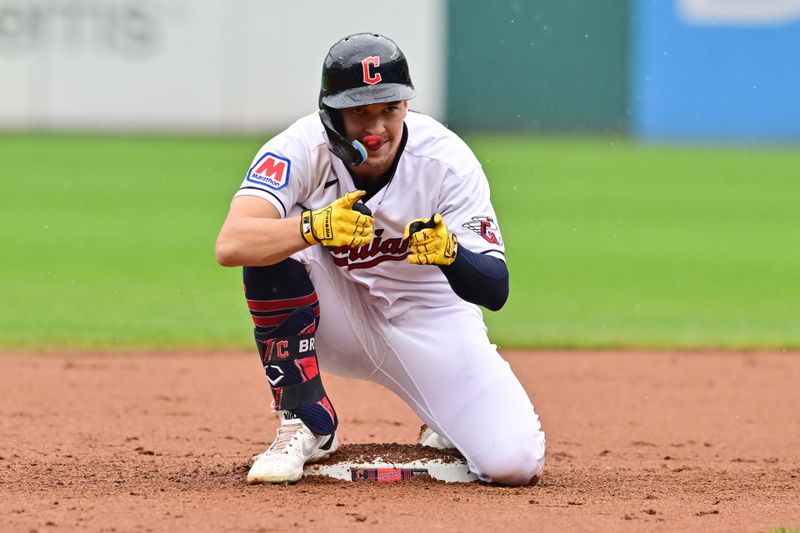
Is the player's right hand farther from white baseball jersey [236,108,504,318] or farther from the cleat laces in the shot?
the cleat laces

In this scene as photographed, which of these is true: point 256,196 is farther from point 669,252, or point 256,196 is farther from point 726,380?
point 669,252

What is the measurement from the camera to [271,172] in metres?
4.05

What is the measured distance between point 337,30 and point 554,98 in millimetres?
3986

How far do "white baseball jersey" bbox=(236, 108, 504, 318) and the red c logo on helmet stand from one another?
0.31 m

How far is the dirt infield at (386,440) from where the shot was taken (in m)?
3.60

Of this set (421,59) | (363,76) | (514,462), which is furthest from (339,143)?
(421,59)

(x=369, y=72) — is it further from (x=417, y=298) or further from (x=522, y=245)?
(x=522, y=245)

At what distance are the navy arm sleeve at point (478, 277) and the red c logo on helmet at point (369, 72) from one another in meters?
0.59

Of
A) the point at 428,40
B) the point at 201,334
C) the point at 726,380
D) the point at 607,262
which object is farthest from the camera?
the point at 428,40

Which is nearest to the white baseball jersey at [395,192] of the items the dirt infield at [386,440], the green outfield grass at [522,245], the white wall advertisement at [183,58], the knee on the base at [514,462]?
the knee on the base at [514,462]

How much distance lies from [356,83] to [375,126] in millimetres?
150

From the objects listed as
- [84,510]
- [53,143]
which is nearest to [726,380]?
[84,510]

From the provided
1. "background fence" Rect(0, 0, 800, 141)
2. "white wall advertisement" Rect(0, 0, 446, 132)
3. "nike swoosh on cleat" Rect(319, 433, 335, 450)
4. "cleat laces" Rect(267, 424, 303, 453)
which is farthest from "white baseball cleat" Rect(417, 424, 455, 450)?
"background fence" Rect(0, 0, 800, 141)

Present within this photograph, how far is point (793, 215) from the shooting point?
14.2 metres
